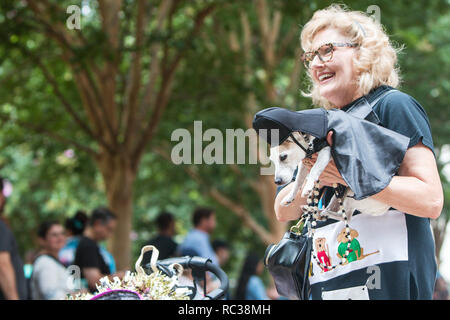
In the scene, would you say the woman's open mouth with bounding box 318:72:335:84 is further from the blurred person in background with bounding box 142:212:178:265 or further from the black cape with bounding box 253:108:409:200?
the blurred person in background with bounding box 142:212:178:265

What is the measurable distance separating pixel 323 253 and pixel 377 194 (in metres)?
0.38

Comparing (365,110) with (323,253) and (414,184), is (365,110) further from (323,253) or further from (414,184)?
(323,253)

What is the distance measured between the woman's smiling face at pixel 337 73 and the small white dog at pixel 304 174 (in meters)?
0.40

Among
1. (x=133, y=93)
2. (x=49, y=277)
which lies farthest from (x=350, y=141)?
(x=133, y=93)

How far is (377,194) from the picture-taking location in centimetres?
206

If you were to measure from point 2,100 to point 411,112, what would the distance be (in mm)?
10422

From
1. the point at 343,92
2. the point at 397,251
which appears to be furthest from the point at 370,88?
the point at 397,251

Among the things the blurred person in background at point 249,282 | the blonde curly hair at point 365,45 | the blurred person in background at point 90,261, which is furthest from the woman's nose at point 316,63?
the blurred person in background at point 249,282

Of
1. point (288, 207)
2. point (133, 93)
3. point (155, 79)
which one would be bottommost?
point (288, 207)

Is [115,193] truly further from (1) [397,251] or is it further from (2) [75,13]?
(1) [397,251]

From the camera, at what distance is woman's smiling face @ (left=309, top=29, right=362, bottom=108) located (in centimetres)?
239

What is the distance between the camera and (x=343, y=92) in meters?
2.41

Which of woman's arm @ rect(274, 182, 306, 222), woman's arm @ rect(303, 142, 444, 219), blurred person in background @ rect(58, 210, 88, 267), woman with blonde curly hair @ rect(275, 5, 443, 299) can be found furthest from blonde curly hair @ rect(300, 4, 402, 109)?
blurred person in background @ rect(58, 210, 88, 267)

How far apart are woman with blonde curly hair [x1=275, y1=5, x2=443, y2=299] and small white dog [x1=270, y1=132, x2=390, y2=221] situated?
0.04m
